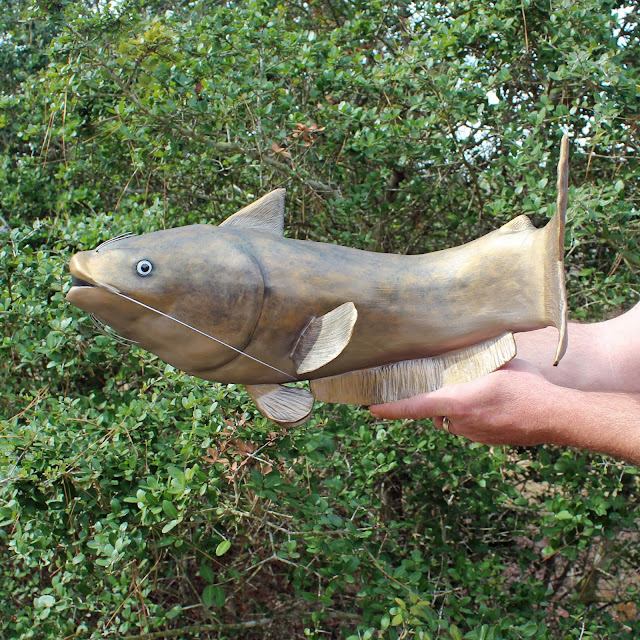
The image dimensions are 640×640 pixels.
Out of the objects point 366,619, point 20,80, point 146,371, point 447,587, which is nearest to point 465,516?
point 447,587

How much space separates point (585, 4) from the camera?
2.57 metres

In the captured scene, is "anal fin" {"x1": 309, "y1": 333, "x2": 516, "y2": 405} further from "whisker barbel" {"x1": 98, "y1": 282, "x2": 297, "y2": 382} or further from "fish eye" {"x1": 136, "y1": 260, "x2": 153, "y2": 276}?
"fish eye" {"x1": 136, "y1": 260, "x2": 153, "y2": 276}

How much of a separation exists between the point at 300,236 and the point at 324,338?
6.16 ft

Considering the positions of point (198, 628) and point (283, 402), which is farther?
point (198, 628)

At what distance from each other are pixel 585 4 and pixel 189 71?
1503 mm

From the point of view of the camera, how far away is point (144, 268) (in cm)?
129

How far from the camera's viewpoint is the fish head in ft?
4.20

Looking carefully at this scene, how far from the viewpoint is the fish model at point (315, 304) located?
1.30 m

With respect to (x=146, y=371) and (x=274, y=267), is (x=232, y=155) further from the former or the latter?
(x=274, y=267)

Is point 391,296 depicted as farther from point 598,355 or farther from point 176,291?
point 598,355

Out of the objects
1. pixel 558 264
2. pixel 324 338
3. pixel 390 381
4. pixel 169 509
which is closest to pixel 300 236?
pixel 169 509

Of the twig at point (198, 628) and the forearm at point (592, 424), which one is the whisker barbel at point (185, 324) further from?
the twig at point (198, 628)

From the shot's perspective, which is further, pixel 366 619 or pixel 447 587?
pixel 447 587

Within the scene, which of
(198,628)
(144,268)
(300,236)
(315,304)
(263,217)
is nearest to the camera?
(144,268)
